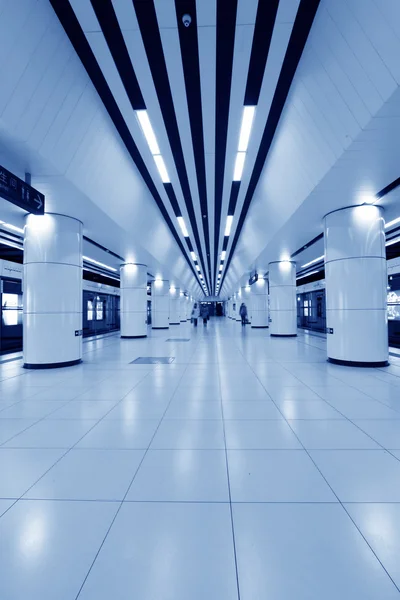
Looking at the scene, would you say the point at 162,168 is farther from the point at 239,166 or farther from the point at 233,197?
the point at 233,197

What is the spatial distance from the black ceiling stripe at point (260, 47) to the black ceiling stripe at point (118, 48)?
2003 millimetres

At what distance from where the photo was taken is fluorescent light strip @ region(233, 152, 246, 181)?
7.96m

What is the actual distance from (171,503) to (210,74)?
6.22 meters

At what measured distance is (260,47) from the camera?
4.69 m

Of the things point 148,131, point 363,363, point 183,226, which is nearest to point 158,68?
point 148,131

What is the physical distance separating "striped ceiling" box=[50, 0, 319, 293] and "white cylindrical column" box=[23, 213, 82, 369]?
3.30 m

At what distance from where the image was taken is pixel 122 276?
1836cm

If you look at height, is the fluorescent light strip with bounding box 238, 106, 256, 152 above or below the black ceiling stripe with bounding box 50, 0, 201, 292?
below

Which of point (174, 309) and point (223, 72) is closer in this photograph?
point (223, 72)

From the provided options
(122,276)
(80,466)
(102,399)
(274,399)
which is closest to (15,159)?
(102,399)

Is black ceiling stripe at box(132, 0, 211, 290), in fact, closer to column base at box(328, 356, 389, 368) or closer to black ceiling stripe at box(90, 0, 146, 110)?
black ceiling stripe at box(90, 0, 146, 110)

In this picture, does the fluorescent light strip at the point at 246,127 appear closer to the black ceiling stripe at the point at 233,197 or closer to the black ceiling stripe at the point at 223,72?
the black ceiling stripe at the point at 223,72

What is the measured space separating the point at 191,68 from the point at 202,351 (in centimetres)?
909

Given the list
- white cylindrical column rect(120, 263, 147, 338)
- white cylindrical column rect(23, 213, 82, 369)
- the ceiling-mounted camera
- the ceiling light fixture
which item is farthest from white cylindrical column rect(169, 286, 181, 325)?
the ceiling-mounted camera
